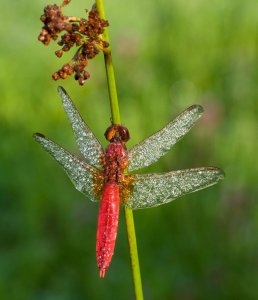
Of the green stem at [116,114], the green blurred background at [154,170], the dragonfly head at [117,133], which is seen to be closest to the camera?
the green stem at [116,114]

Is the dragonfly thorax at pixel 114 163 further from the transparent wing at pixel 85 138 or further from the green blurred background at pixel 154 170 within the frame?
the green blurred background at pixel 154 170

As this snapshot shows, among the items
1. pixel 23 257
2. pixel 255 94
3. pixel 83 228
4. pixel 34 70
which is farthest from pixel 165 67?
pixel 34 70

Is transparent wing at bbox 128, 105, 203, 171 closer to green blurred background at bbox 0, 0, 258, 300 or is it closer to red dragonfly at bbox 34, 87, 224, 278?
red dragonfly at bbox 34, 87, 224, 278

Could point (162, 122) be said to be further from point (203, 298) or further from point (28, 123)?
point (203, 298)

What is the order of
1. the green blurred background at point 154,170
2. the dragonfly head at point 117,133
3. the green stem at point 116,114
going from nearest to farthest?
the green stem at point 116,114, the dragonfly head at point 117,133, the green blurred background at point 154,170

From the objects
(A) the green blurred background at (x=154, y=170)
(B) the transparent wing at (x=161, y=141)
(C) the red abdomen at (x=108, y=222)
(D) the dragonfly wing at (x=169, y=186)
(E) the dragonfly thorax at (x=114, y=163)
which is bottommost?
(C) the red abdomen at (x=108, y=222)

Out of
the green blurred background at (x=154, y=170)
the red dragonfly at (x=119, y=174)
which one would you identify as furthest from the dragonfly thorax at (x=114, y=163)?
the green blurred background at (x=154, y=170)

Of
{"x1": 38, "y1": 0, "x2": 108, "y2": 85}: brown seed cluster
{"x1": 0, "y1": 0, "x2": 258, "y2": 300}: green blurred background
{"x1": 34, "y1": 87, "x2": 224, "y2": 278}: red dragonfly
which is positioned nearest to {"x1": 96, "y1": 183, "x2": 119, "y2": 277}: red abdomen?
{"x1": 34, "y1": 87, "x2": 224, "y2": 278}: red dragonfly
